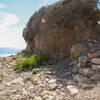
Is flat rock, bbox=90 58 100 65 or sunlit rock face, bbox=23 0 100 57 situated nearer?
flat rock, bbox=90 58 100 65

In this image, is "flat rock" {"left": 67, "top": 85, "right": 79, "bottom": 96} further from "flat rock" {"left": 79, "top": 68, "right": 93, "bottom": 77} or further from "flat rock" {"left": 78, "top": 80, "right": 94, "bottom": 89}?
"flat rock" {"left": 79, "top": 68, "right": 93, "bottom": 77}

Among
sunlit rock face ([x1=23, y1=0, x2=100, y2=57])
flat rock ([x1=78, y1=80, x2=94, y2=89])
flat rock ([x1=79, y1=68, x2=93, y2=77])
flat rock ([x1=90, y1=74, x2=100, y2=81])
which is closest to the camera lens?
flat rock ([x1=78, y1=80, x2=94, y2=89])

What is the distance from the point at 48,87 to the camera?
8.70 feet

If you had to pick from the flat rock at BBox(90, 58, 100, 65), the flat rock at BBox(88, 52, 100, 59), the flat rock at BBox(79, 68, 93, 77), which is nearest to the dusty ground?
the flat rock at BBox(79, 68, 93, 77)

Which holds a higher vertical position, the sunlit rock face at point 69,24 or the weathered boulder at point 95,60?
the sunlit rock face at point 69,24

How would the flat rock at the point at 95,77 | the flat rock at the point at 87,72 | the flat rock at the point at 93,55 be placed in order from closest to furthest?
the flat rock at the point at 95,77, the flat rock at the point at 87,72, the flat rock at the point at 93,55

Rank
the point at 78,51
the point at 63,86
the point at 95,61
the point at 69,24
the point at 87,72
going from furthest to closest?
the point at 69,24 < the point at 78,51 < the point at 95,61 < the point at 87,72 < the point at 63,86

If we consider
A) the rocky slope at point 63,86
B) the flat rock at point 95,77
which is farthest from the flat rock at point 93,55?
the flat rock at point 95,77

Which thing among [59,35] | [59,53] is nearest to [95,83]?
[59,53]

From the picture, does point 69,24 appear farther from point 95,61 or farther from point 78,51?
point 95,61

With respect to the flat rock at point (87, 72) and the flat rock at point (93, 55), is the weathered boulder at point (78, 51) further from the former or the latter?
the flat rock at point (87, 72)

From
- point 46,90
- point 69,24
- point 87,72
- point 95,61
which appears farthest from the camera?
point 69,24

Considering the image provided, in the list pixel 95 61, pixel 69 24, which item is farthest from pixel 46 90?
pixel 69 24

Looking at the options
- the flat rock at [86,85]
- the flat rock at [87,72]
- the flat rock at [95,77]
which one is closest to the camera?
the flat rock at [86,85]
